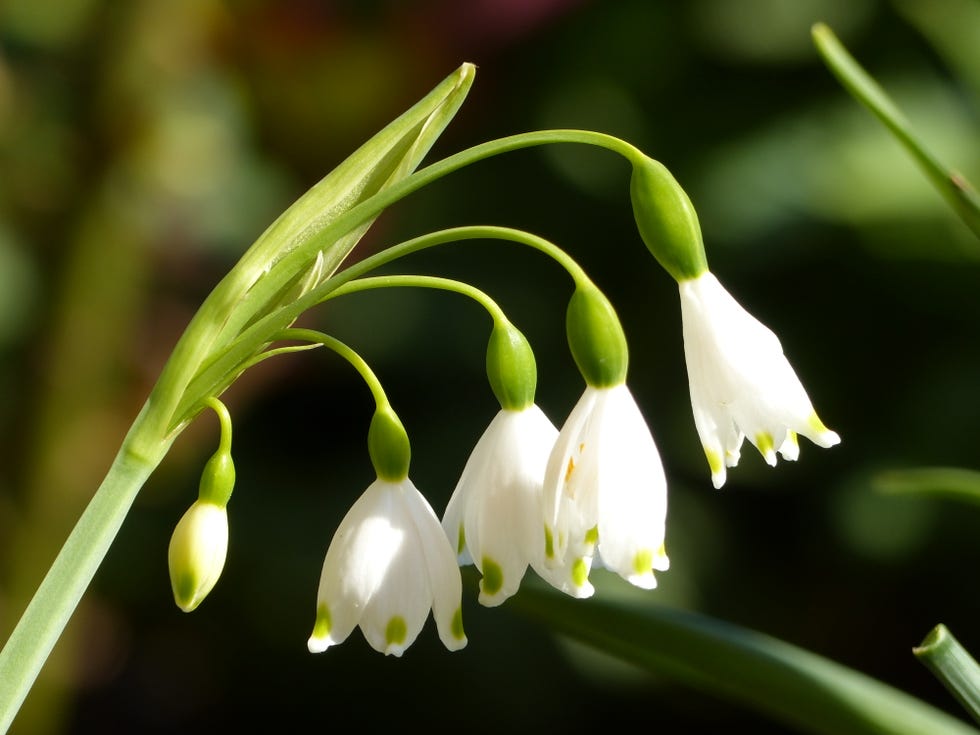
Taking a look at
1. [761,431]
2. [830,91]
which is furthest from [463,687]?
[761,431]

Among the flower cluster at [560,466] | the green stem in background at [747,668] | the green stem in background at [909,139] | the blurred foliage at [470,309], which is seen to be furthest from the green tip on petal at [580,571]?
the blurred foliage at [470,309]

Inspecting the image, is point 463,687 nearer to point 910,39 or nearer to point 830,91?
point 830,91

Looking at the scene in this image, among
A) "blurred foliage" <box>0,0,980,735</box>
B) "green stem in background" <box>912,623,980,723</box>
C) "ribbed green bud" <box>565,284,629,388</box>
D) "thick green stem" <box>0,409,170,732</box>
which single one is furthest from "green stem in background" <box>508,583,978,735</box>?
"blurred foliage" <box>0,0,980,735</box>

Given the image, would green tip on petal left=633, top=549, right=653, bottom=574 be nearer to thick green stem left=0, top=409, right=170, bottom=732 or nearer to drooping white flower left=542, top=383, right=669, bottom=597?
drooping white flower left=542, top=383, right=669, bottom=597

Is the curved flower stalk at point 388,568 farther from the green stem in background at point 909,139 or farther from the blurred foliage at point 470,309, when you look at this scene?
the blurred foliage at point 470,309

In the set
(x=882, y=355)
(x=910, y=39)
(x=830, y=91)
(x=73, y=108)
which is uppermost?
(x=910, y=39)

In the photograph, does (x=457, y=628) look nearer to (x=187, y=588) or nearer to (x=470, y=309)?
(x=187, y=588)
